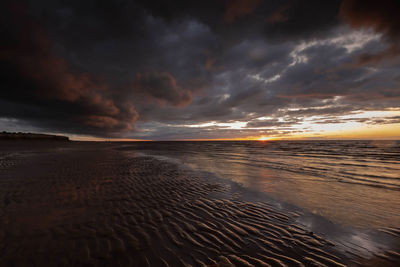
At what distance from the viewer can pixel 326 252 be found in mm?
3711

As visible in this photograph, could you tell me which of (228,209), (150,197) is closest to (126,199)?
(150,197)

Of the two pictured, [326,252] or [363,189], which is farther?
[363,189]

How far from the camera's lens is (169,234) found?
14.0ft

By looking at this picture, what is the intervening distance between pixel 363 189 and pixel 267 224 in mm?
8484

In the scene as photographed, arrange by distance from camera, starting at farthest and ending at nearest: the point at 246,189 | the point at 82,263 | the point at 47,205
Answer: the point at 246,189
the point at 47,205
the point at 82,263

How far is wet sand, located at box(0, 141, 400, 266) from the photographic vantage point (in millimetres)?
3346

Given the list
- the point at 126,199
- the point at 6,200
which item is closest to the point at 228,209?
the point at 126,199

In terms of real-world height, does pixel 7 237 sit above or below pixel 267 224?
above

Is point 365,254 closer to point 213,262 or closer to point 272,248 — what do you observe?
point 272,248

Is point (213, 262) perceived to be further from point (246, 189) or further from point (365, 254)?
point (246, 189)

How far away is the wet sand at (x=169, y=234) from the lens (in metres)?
3.35

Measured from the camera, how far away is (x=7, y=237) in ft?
12.4

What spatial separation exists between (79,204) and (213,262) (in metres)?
5.49

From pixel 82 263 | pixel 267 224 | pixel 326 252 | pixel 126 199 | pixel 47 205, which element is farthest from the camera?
pixel 126 199
